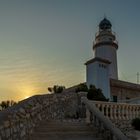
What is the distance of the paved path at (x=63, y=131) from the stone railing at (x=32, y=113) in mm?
253

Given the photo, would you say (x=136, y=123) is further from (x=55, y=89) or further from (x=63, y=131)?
(x=55, y=89)

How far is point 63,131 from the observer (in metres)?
9.09

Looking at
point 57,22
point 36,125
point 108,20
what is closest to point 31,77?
point 57,22

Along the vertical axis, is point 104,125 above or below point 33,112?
below

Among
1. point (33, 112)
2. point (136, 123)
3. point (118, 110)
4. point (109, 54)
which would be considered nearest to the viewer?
point (33, 112)

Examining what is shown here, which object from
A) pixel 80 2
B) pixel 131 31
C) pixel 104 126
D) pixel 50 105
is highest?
pixel 80 2

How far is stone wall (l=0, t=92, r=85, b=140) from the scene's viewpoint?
21.9 ft

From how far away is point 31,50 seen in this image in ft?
50.7

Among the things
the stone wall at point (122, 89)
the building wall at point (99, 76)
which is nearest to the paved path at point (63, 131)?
the building wall at point (99, 76)

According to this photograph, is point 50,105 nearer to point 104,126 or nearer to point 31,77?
point 104,126

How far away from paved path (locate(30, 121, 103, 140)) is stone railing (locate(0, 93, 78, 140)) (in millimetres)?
253

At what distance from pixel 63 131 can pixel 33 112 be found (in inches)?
45.9

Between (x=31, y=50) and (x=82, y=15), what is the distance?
349 centimetres

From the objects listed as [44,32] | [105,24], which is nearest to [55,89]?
[44,32]
